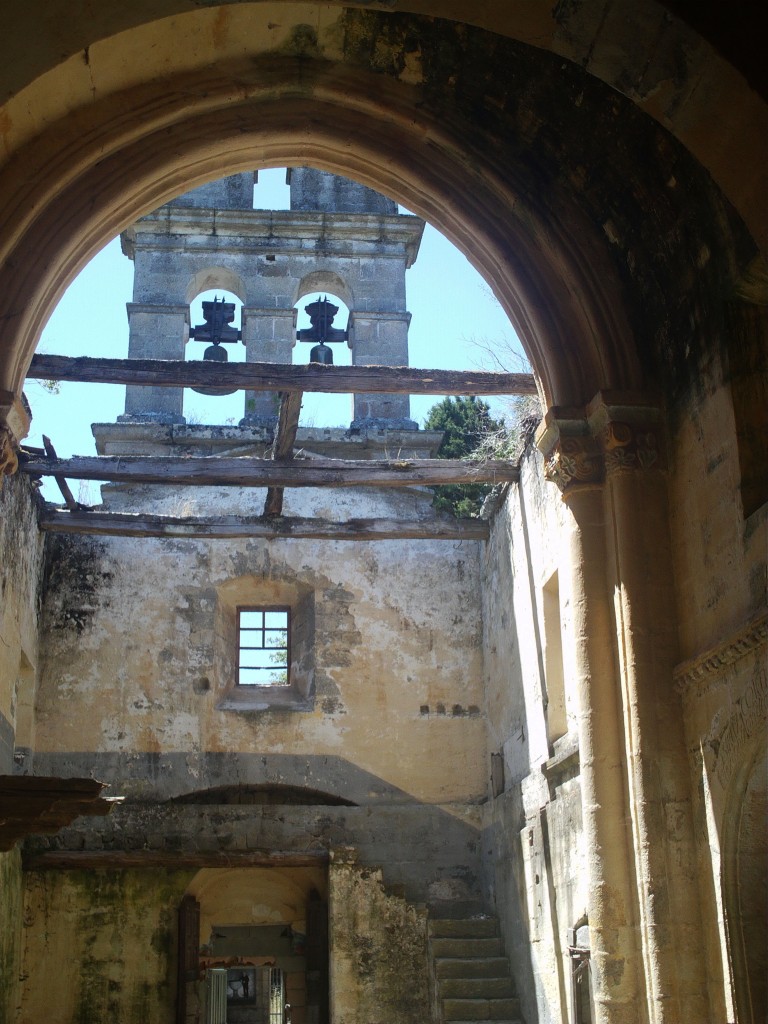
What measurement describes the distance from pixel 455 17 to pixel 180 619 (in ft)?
34.6

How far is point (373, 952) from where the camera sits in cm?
1299

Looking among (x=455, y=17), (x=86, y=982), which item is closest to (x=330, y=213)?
(x=86, y=982)

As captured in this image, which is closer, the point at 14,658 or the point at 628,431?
the point at 628,431

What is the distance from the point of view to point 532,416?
11820mm

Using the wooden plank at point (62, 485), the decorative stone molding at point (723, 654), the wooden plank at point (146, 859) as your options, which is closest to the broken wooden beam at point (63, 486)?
the wooden plank at point (62, 485)

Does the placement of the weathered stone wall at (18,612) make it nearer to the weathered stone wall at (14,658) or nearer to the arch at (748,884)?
the weathered stone wall at (14,658)

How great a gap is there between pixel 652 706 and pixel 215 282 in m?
10.7

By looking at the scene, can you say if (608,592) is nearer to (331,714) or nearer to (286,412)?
(286,412)

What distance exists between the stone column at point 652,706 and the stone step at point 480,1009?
5723mm

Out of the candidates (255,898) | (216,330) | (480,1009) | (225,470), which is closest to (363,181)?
(225,470)

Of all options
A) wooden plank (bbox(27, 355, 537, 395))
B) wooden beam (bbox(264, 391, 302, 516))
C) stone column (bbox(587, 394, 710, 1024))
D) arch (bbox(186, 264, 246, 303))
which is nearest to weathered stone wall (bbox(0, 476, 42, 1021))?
wooden plank (bbox(27, 355, 537, 395))

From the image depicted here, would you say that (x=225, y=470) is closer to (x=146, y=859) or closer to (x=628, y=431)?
(x=146, y=859)

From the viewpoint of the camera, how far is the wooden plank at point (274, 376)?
10742 millimetres

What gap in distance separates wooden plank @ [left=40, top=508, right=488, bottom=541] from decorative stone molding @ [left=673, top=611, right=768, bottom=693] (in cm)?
727
